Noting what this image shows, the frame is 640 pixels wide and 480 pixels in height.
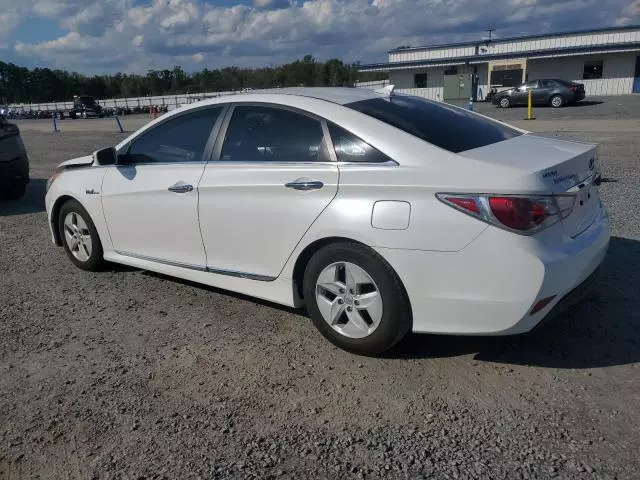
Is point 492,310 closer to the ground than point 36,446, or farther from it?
farther from it

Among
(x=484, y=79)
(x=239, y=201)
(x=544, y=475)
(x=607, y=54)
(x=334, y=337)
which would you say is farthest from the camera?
(x=484, y=79)

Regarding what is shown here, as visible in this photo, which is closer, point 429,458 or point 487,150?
point 429,458

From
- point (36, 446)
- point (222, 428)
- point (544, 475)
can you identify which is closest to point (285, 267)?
point (222, 428)

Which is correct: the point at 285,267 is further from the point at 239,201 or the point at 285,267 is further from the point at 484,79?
the point at 484,79

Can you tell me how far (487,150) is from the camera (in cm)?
349

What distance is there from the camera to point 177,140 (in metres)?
4.54

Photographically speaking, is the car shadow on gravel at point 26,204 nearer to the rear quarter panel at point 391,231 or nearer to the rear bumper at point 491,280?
the rear quarter panel at point 391,231

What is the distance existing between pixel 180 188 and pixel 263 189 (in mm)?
804

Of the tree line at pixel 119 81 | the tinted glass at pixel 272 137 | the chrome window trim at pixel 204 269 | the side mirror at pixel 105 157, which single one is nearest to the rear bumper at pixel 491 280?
the tinted glass at pixel 272 137

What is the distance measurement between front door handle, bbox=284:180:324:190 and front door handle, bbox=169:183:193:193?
0.90 m

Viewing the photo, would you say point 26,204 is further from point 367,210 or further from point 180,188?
point 367,210

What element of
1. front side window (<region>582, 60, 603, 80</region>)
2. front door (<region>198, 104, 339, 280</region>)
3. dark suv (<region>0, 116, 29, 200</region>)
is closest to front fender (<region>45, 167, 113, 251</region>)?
front door (<region>198, 104, 339, 280</region>)

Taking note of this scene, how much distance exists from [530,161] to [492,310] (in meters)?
0.88

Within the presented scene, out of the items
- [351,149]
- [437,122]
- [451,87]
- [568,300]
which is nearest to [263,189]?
[351,149]
